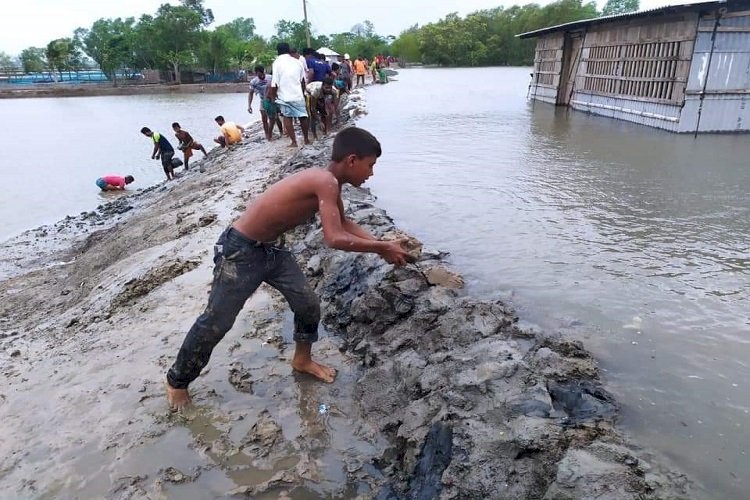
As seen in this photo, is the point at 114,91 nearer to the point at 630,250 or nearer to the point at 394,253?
the point at 630,250

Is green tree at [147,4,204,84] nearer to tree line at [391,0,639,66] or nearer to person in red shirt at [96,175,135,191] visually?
tree line at [391,0,639,66]

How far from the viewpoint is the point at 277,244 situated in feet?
10.5

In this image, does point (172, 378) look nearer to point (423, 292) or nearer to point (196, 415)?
point (196, 415)

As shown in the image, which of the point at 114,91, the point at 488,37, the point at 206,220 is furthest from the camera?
the point at 488,37

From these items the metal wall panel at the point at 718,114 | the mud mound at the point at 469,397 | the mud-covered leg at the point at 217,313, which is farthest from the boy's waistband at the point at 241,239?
the metal wall panel at the point at 718,114

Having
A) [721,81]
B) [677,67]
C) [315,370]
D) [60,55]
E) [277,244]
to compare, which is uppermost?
[60,55]

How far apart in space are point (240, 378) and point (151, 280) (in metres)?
2.32

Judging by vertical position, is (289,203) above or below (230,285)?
above

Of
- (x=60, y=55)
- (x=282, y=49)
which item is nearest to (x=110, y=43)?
(x=60, y=55)

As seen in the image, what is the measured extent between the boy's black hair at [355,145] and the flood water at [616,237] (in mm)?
1749

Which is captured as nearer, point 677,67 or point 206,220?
point 206,220

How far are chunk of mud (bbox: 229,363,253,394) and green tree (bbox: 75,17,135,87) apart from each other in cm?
6501

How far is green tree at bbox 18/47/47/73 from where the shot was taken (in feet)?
249

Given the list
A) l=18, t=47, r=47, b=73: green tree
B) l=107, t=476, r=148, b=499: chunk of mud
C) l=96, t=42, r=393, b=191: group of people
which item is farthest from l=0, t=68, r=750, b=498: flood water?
l=18, t=47, r=47, b=73: green tree
